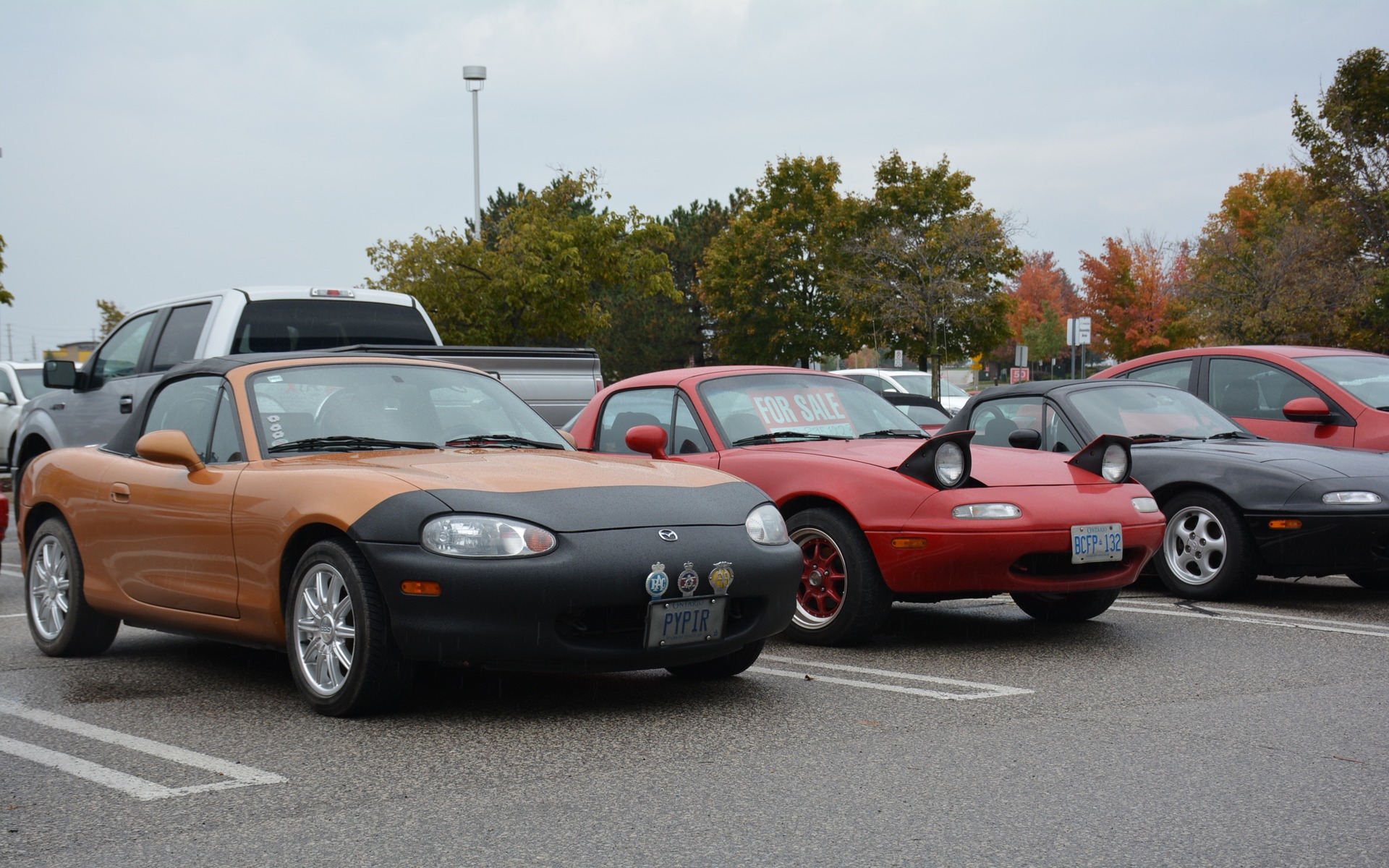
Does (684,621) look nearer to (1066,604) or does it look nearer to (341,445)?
(341,445)

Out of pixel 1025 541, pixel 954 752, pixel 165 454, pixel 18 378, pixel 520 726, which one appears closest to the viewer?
pixel 954 752

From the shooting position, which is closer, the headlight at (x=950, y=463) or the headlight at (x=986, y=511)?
the headlight at (x=986, y=511)

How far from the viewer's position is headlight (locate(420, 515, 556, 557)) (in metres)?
4.61

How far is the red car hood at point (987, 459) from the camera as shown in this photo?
6.59 m

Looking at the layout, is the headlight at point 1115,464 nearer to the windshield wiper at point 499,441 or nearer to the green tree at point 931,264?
the windshield wiper at point 499,441

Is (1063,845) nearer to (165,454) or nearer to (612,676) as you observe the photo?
(612,676)

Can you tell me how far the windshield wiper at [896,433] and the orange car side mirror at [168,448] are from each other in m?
3.56

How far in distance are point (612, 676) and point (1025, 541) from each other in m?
1.98

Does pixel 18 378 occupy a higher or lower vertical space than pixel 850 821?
higher

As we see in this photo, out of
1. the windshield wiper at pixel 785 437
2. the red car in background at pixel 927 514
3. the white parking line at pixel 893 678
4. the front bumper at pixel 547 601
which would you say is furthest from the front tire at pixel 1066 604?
the front bumper at pixel 547 601

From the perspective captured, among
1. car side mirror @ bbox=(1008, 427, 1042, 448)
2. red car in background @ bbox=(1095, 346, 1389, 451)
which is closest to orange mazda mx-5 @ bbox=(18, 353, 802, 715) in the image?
car side mirror @ bbox=(1008, 427, 1042, 448)

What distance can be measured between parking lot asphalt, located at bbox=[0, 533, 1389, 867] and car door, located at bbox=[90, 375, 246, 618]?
0.42 meters

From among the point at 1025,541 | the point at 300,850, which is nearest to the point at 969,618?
the point at 1025,541

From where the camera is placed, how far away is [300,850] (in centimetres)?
340
